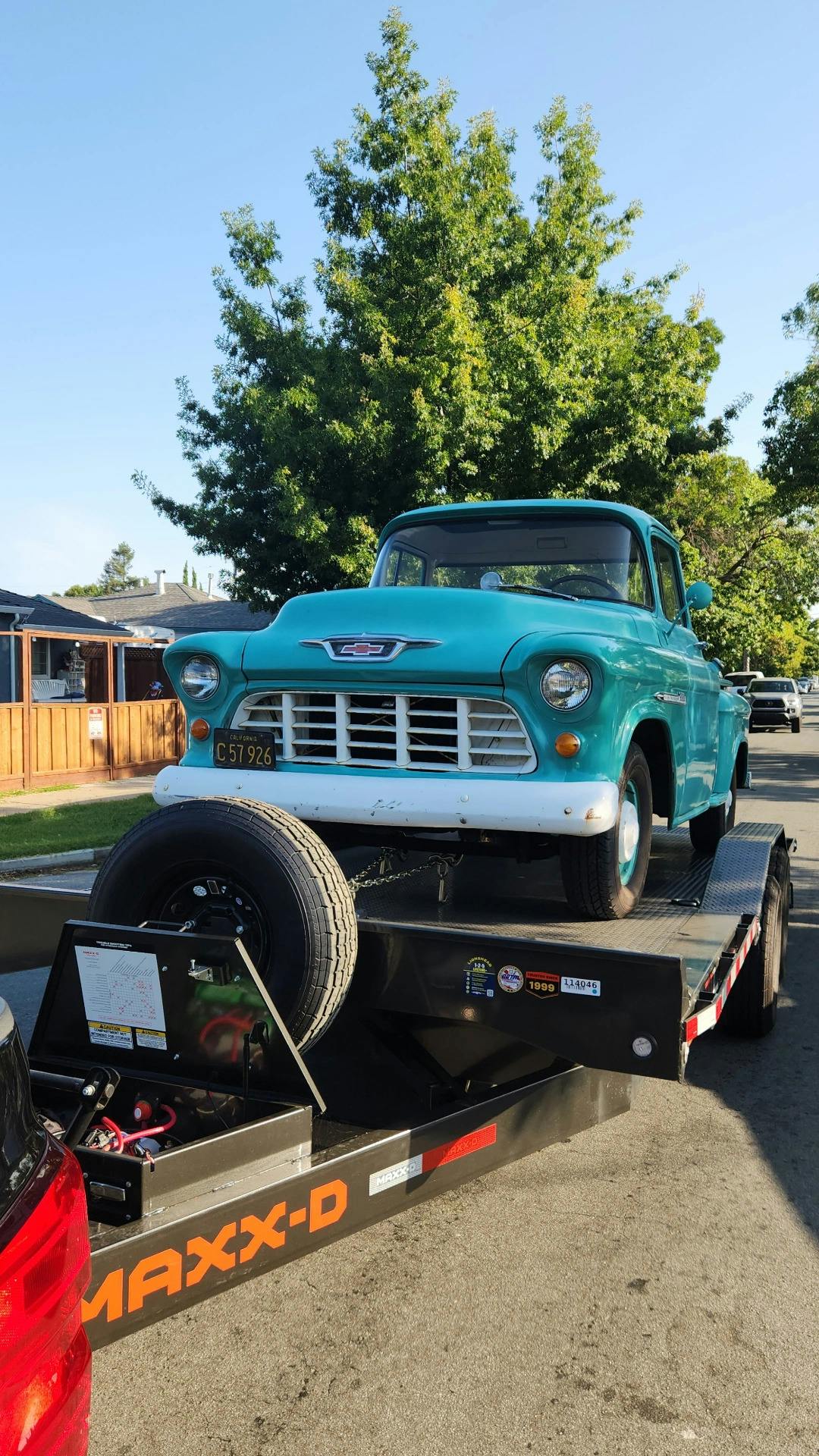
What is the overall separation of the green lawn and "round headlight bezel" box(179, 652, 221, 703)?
20.8 ft

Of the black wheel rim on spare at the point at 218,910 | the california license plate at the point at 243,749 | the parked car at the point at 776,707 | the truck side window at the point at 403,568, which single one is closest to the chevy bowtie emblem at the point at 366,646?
the california license plate at the point at 243,749

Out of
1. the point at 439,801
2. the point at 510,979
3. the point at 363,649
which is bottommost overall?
the point at 510,979

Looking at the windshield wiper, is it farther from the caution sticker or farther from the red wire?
the red wire

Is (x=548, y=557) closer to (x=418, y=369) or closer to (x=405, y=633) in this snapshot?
(x=405, y=633)

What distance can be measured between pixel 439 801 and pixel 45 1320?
258 cm

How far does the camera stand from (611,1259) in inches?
138

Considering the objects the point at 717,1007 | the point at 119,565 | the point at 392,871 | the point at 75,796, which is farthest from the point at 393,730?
the point at 119,565

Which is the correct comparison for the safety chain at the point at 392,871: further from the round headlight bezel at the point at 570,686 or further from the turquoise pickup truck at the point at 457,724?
the round headlight bezel at the point at 570,686

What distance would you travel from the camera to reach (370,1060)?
4492mm

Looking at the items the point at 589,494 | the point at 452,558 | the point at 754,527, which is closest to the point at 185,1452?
the point at 452,558

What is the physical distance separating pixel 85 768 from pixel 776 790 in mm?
10668

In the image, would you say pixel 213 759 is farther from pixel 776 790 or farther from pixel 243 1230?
pixel 776 790

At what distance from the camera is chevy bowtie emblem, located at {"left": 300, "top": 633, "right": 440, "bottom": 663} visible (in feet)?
14.0

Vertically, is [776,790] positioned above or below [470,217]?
below
